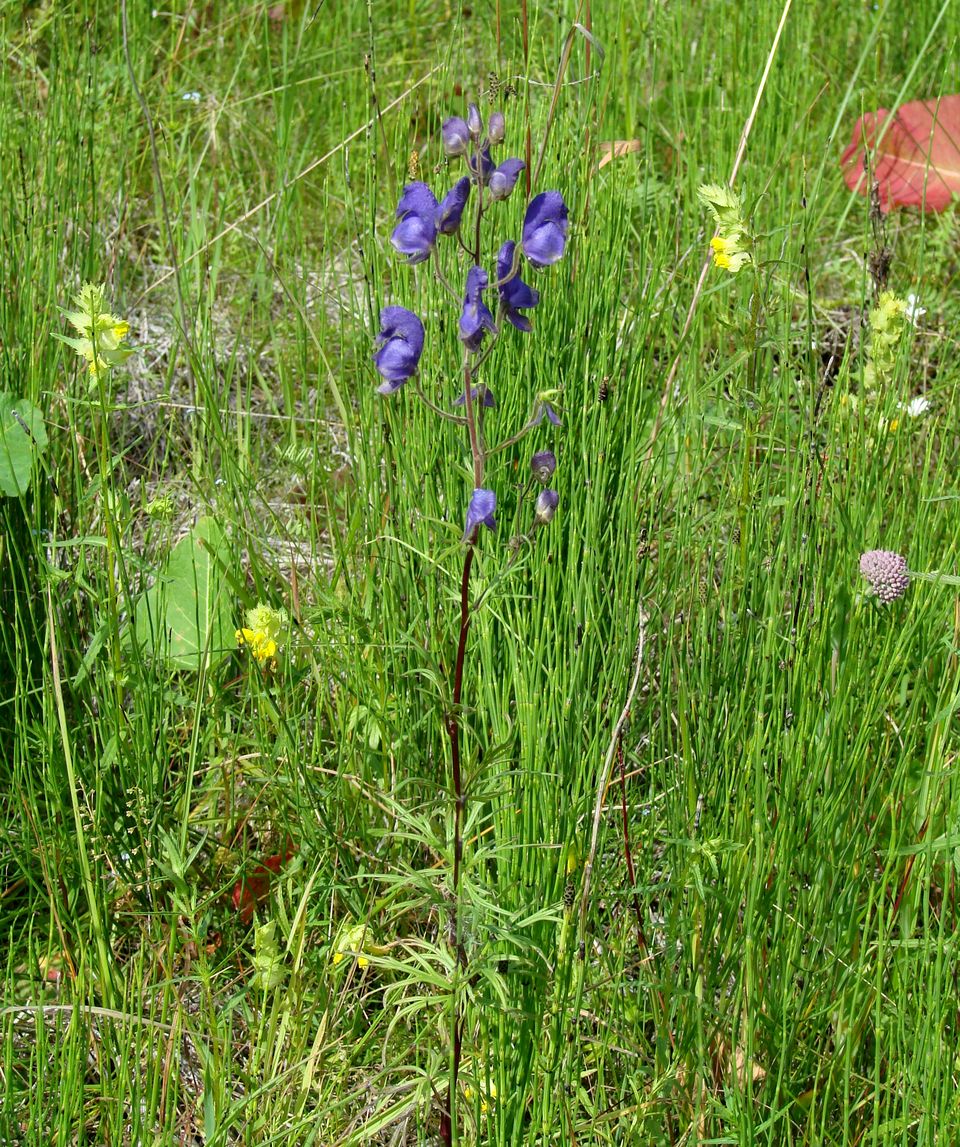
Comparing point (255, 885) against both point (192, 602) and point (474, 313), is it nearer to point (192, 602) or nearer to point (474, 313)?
point (192, 602)

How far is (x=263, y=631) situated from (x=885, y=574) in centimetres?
87

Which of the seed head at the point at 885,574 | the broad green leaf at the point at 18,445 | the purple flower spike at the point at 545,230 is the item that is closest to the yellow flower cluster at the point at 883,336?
the seed head at the point at 885,574

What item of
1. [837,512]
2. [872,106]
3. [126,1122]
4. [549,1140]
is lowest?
[126,1122]

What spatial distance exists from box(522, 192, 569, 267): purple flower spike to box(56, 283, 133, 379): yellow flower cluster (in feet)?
1.87

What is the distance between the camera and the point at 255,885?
1.78m

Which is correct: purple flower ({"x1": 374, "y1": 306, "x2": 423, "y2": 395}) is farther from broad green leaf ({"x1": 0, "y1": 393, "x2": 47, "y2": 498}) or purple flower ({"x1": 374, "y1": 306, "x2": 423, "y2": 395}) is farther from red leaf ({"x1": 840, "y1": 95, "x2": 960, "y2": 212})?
red leaf ({"x1": 840, "y1": 95, "x2": 960, "y2": 212})

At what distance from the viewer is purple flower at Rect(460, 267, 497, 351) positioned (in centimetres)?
A: 124

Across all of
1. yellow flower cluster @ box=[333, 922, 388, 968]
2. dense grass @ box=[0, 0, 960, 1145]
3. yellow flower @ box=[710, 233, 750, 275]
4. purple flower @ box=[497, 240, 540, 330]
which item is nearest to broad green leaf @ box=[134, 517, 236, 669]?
dense grass @ box=[0, 0, 960, 1145]

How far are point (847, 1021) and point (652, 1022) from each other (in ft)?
0.89

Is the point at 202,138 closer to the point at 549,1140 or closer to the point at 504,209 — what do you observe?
the point at 504,209

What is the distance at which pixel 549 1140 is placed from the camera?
4.17ft

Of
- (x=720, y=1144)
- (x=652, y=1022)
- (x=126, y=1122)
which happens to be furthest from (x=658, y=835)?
(x=126, y=1122)

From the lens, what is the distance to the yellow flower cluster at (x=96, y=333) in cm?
153

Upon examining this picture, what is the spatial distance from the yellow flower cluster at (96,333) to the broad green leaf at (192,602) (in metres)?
0.38
